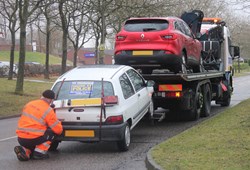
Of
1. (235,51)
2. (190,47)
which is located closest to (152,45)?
(190,47)

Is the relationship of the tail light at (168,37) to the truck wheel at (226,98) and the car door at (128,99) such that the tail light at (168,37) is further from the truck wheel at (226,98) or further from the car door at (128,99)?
the truck wheel at (226,98)

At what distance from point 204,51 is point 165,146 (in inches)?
346

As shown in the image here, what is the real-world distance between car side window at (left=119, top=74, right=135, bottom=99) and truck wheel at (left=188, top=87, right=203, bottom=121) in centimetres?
379

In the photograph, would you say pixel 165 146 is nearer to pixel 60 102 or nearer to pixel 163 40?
pixel 60 102

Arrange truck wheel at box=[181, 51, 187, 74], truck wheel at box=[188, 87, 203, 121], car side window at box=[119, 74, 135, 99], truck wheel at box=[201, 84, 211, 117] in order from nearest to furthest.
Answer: car side window at box=[119, 74, 135, 99]
truck wheel at box=[181, 51, 187, 74]
truck wheel at box=[188, 87, 203, 121]
truck wheel at box=[201, 84, 211, 117]

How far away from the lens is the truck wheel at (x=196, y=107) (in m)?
13.0

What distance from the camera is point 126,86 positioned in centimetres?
945

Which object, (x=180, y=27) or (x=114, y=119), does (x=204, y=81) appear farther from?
(x=114, y=119)

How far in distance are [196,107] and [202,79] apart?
3.32ft

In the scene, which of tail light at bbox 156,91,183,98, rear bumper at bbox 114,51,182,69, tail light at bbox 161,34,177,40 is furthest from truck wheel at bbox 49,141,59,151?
tail light at bbox 161,34,177,40

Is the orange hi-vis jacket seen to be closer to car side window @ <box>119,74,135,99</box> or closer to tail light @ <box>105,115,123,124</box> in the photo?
tail light @ <box>105,115,123,124</box>

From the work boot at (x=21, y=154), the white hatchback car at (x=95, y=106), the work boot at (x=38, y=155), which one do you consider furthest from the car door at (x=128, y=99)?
the work boot at (x=21, y=154)

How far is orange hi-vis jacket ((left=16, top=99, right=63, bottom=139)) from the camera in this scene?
26.6 ft

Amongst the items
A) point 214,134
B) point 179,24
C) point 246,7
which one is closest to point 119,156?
point 214,134
